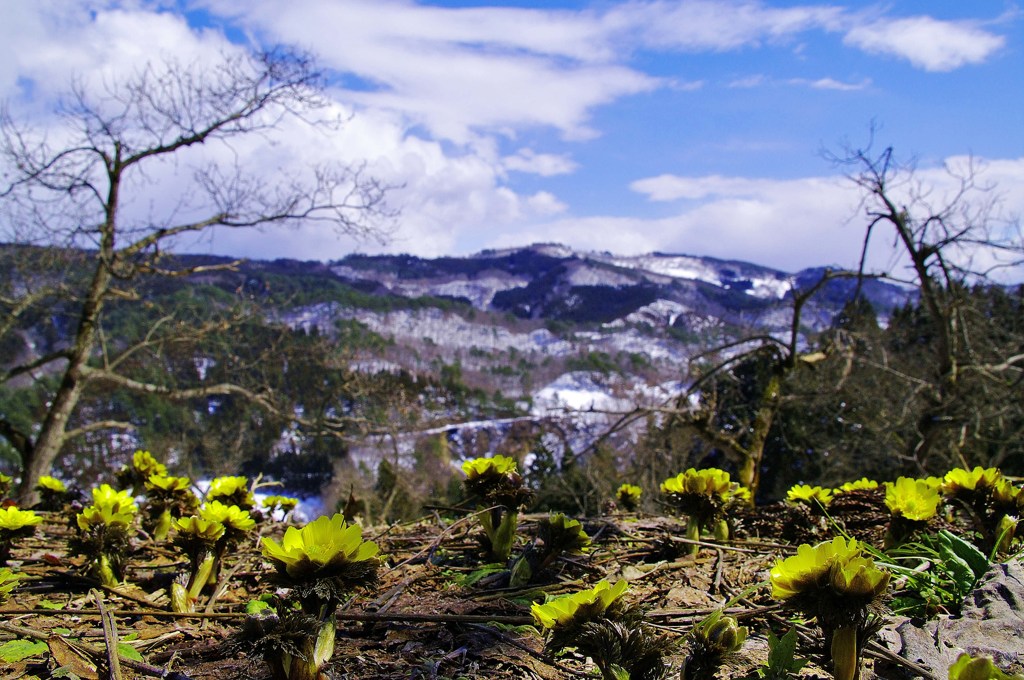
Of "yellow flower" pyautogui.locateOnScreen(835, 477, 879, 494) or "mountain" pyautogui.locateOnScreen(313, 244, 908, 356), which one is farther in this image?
"mountain" pyautogui.locateOnScreen(313, 244, 908, 356)

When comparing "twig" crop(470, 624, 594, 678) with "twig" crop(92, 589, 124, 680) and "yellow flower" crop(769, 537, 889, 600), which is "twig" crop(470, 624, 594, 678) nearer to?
"yellow flower" crop(769, 537, 889, 600)

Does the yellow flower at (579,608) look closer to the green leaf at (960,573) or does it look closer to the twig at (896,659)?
the twig at (896,659)

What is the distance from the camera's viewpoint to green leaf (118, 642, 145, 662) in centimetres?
158

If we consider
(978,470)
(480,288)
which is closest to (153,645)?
(978,470)

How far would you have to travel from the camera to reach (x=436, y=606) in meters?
1.85

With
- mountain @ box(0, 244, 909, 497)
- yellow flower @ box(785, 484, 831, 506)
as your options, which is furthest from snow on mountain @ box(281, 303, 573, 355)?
yellow flower @ box(785, 484, 831, 506)

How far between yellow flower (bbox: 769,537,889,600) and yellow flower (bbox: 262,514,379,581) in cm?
78

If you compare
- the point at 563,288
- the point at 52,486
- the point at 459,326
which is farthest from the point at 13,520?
the point at 563,288

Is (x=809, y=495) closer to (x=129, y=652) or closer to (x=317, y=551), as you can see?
(x=317, y=551)

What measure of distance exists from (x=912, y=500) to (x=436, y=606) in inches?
58.0

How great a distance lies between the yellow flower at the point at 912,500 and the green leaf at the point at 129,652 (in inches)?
84.4

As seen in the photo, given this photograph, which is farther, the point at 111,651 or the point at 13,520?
the point at 13,520

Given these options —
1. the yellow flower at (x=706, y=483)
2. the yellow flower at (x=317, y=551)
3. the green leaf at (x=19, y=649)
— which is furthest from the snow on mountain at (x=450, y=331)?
the yellow flower at (x=317, y=551)

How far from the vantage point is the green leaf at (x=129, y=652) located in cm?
158
